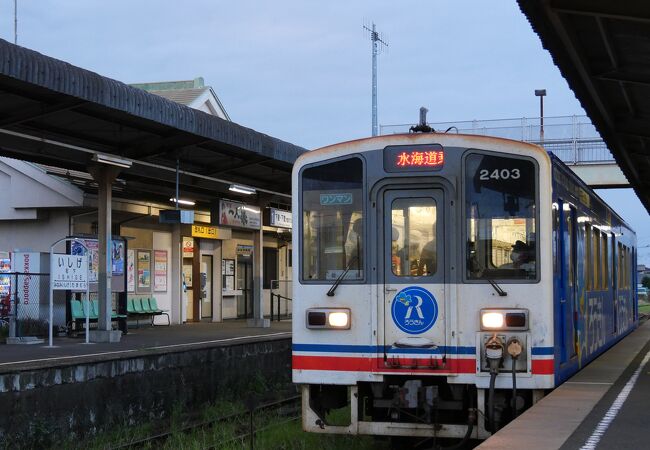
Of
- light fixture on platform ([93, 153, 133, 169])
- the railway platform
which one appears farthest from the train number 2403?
light fixture on platform ([93, 153, 133, 169])

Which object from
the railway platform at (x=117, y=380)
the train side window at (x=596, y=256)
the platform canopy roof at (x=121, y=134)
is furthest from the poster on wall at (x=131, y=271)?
the train side window at (x=596, y=256)

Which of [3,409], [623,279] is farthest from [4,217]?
[623,279]

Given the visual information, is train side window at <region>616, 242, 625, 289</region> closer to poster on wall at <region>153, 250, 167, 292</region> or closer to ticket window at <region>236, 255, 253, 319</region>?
poster on wall at <region>153, 250, 167, 292</region>

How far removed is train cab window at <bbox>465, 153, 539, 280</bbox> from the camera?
7.65 m

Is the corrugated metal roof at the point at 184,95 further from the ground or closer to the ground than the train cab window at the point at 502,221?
further from the ground

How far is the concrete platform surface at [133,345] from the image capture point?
11.9 metres

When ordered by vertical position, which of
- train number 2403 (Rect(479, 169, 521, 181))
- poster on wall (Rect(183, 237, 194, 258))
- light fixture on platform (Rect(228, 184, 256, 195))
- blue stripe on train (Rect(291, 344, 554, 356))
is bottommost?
blue stripe on train (Rect(291, 344, 554, 356))

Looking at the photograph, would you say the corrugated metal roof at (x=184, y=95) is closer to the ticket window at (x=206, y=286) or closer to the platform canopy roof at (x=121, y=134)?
the ticket window at (x=206, y=286)

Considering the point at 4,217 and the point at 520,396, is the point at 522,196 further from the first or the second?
the point at 4,217

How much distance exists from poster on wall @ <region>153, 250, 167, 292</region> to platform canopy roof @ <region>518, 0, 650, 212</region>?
42.0ft

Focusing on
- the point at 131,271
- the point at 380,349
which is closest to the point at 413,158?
the point at 380,349

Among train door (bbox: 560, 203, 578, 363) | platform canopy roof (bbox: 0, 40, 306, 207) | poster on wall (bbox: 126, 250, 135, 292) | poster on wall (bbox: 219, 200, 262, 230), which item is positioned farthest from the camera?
poster on wall (bbox: 126, 250, 135, 292)

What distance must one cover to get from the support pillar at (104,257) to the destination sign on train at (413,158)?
31.8 feet

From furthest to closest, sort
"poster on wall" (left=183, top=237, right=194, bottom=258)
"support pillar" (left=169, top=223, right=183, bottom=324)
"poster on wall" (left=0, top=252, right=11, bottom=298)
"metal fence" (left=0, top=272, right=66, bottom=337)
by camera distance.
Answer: "poster on wall" (left=183, top=237, right=194, bottom=258), "support pillar" (left=169, top=223, right=183, bottom=324), "poster on wall" (left=0, top=252, right=11, bottom=298), "metal fence" (left=0, top=272, right=66, bottom=337)
